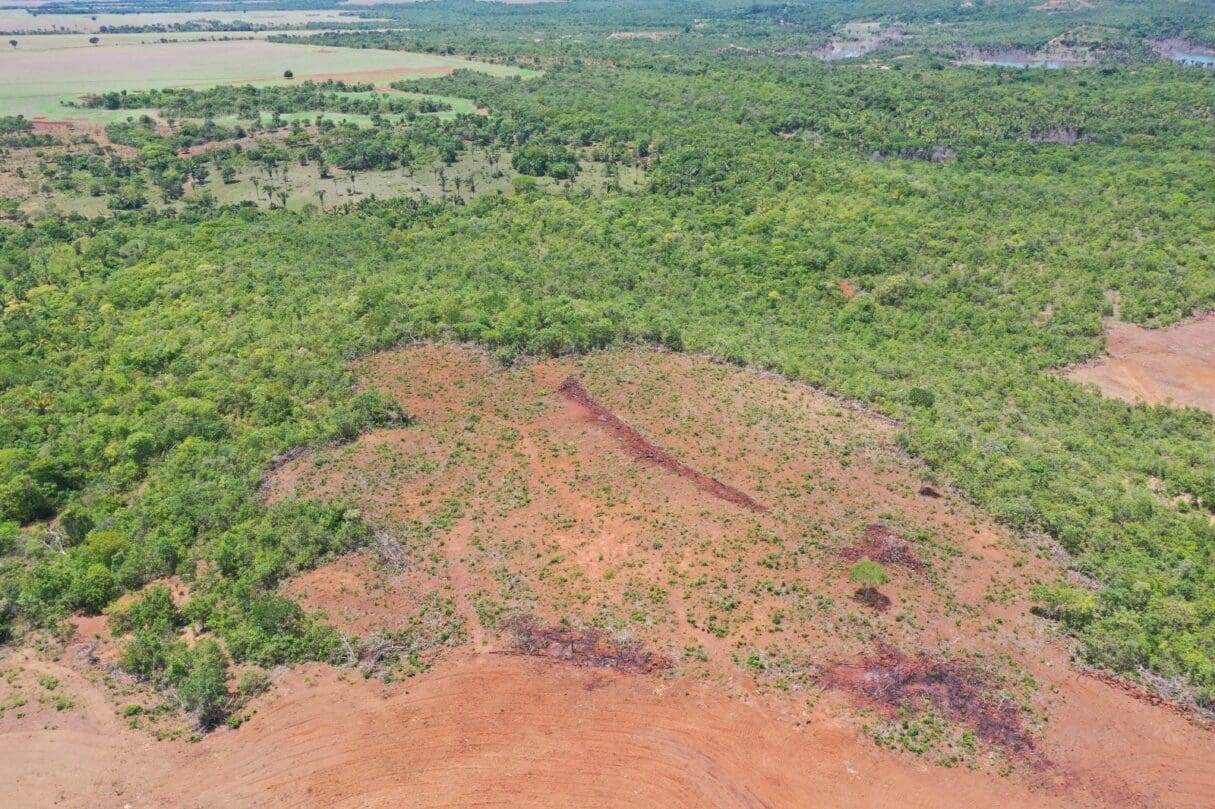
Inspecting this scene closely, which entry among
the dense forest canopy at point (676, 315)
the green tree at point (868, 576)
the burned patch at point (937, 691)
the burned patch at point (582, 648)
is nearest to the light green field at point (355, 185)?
the dense forest canopy at point (676, 315)

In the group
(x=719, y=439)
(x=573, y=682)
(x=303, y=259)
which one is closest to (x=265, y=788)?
(x=573, y=682)

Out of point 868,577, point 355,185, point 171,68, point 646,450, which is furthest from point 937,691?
point 171,68

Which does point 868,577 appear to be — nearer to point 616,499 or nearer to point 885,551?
point 885,551

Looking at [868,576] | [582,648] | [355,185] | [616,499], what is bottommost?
[582,648]

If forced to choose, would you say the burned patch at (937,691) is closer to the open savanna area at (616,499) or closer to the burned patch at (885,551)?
the open savanna area at (616,499)

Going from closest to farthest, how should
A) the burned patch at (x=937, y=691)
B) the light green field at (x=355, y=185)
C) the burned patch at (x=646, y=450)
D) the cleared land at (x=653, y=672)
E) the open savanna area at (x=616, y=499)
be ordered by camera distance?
the cleared land at (x=653, y=672) < the open savanna area at (x=616, y=499) < the burned patch at (x=937, y=691) < the burned patch at (x=646, y=450) < the light green field at (x=355, y=185)

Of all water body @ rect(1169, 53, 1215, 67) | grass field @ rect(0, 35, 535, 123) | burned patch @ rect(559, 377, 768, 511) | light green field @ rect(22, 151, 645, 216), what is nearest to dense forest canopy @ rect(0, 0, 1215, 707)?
light green field @ rect(22, 151, 645, 216)

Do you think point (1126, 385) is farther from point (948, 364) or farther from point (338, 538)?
point (338, 538)
